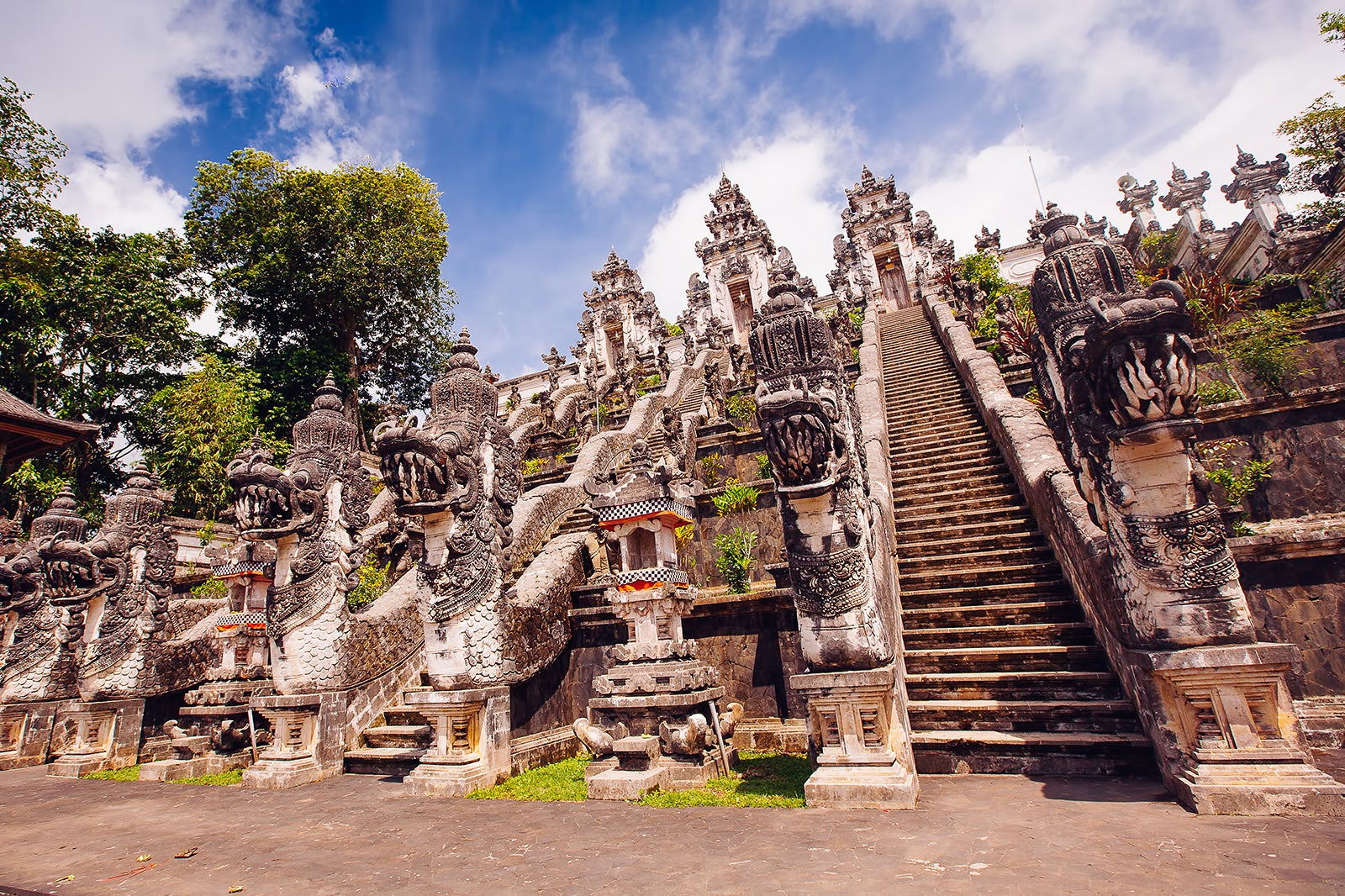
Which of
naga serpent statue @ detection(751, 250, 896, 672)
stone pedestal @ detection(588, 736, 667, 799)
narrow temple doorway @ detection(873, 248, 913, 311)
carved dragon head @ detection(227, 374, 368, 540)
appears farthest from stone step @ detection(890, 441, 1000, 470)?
narrow temple doorway @ detection(873, 248, 913, 311)

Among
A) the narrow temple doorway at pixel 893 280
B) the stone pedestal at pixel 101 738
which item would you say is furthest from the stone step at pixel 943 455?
the narrow temple doorway at pixel 893 280

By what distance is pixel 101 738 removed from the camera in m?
8.60

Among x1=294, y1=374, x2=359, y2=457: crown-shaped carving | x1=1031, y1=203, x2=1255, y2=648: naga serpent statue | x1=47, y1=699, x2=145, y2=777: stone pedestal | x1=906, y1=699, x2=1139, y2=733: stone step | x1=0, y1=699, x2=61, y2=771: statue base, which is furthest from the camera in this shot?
x1=0, y1=699, x2=61, y2=771: statue base

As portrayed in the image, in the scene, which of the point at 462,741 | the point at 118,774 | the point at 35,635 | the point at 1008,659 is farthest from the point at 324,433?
the point at 1008,659

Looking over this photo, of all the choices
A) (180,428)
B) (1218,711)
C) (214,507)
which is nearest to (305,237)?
(180,428)

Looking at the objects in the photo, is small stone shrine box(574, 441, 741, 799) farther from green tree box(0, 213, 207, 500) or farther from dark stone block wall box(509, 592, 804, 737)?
green tree box(0, 213, 207, 500)

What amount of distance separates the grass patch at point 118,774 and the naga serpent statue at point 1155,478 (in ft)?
35.7

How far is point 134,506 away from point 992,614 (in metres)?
11.7

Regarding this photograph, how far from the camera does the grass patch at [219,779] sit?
7383mm

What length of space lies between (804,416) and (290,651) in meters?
6.52

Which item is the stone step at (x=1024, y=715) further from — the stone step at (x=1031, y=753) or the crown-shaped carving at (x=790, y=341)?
the crown-shaped carving at (x=790, y=341)

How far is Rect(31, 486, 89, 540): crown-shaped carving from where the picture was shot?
10.0 metres

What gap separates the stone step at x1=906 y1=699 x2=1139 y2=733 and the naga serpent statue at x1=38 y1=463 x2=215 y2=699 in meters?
10.1

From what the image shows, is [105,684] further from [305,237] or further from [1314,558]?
[305,237]
